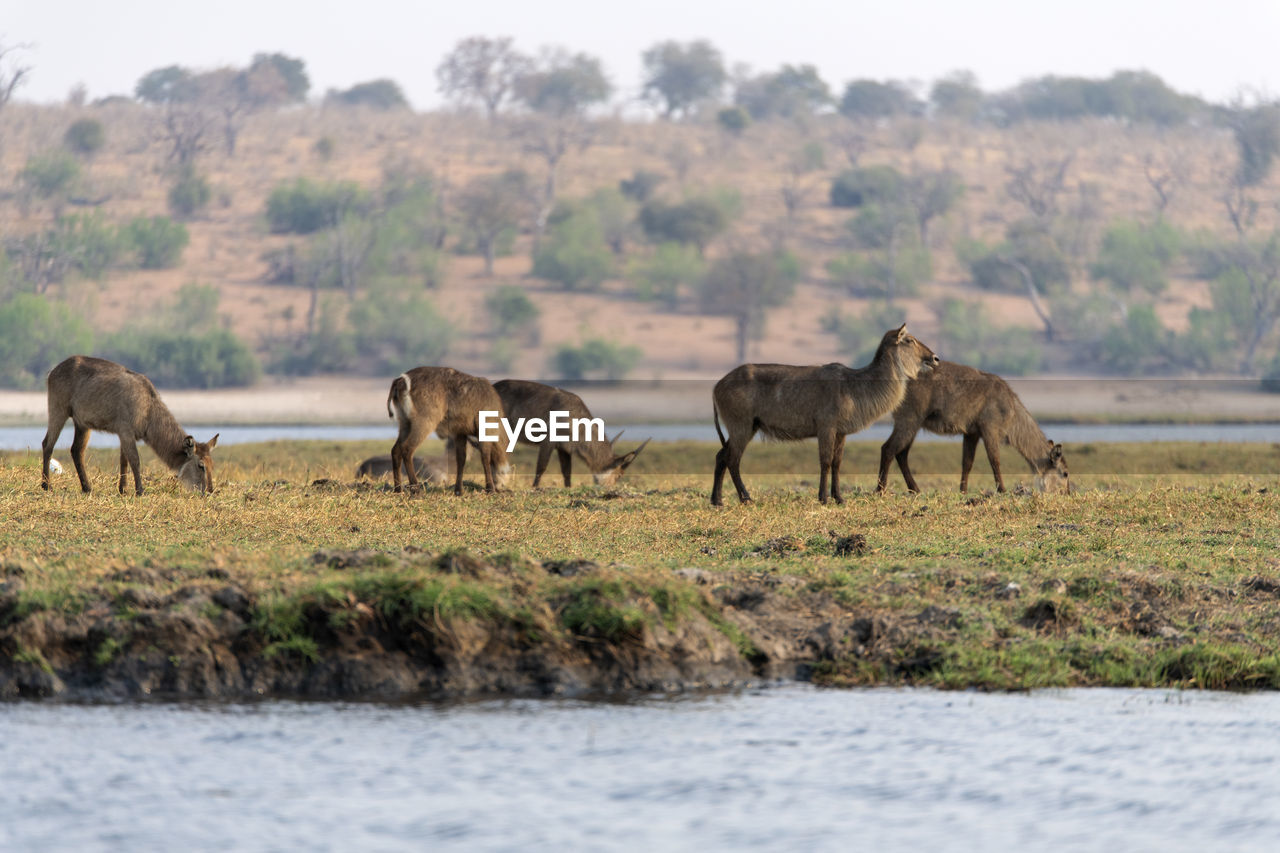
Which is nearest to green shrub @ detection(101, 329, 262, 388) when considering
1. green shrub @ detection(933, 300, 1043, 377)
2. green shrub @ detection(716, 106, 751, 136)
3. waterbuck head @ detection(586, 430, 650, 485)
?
green shrub @ detection(933, 300, 1043, 377)

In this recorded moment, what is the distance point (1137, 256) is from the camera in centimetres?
7188

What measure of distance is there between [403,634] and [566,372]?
55.8 meters

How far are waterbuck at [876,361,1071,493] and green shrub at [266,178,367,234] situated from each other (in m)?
61.7

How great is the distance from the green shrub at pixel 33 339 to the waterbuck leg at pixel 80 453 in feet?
149

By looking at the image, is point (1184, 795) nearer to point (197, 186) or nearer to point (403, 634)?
point (403, 634)

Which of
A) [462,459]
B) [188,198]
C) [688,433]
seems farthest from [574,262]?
[462,459]

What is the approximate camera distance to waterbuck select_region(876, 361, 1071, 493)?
48.8ft

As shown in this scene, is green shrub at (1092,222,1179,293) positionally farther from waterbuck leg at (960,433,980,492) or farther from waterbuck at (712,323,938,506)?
waterbuck at (712,323,938,506)

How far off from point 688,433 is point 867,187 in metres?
43.2

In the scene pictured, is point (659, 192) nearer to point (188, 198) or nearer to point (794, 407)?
A: point (188, 198)

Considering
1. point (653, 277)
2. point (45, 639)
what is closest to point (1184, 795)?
point (45, 639)

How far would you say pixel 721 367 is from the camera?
2504 inches

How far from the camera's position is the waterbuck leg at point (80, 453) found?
42.7 feet

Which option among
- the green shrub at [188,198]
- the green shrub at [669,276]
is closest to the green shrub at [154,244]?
the green shrub at [188,198]
